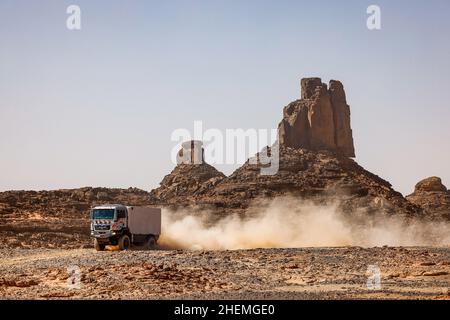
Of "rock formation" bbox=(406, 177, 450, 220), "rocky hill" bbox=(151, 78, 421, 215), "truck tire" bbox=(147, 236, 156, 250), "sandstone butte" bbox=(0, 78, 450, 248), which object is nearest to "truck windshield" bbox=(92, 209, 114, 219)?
"truck tire" bbox=(147, 236, 156, 250)

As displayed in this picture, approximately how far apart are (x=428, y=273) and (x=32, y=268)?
17.9 meters

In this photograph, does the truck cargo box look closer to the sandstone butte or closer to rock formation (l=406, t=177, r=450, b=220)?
the sandstone butte

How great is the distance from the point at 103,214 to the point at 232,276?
1717 cm

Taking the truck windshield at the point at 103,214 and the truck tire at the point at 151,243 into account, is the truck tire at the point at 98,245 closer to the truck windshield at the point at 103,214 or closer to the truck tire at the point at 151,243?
the truck windshield at the point at 103,214

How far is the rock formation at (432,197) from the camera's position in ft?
352

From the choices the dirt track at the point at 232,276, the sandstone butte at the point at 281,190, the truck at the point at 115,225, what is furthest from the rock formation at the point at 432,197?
the dirt track at the point at 232,276

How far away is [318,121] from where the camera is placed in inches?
4806

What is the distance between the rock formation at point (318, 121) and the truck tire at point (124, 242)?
7938 cm

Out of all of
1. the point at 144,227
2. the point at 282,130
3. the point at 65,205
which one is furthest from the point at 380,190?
the point at 144,227

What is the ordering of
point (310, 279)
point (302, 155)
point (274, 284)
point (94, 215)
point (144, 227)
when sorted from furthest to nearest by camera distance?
point (302, 155) < point (144, 227) < point (94, 215) < point (310, 279) < point (274, 284)

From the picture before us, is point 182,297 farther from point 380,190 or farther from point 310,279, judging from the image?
point 380,190

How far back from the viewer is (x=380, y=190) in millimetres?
102375

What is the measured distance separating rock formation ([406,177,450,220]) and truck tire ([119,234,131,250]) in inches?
2718

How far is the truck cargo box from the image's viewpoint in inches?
1721
